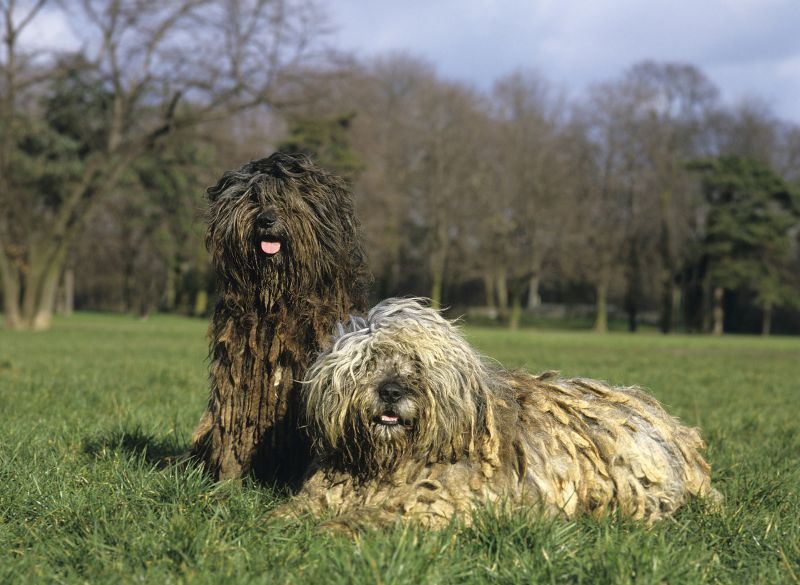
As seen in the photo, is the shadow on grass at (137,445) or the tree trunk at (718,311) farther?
the tree trunk at (718,311)

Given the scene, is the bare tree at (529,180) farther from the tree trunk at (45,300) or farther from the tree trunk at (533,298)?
the tree trunk at (45,300)

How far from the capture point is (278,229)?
4.31 meters

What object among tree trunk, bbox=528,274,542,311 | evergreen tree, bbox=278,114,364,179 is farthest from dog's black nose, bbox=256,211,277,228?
tree trunk, bbox=528,274,542,311

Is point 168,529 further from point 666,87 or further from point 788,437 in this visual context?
point 666,87

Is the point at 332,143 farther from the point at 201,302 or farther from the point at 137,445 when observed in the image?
the point at 137,445

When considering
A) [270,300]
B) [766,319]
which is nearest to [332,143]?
[766,319]

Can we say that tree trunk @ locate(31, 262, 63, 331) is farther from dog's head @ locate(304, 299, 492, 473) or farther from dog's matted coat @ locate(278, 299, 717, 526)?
dog's head @ locate(304, 299, 492, 473)

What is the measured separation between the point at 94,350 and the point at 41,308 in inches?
450

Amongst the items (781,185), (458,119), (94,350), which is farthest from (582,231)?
(94,350)

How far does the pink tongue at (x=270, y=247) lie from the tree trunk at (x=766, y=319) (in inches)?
1954

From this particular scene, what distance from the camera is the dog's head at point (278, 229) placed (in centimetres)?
434

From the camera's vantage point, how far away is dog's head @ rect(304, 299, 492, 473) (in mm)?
3773

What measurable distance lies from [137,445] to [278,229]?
93.4 inches

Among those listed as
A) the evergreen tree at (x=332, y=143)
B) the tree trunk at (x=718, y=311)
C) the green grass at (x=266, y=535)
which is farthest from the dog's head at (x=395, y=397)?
the tree trunk at (x=718, y=311)
